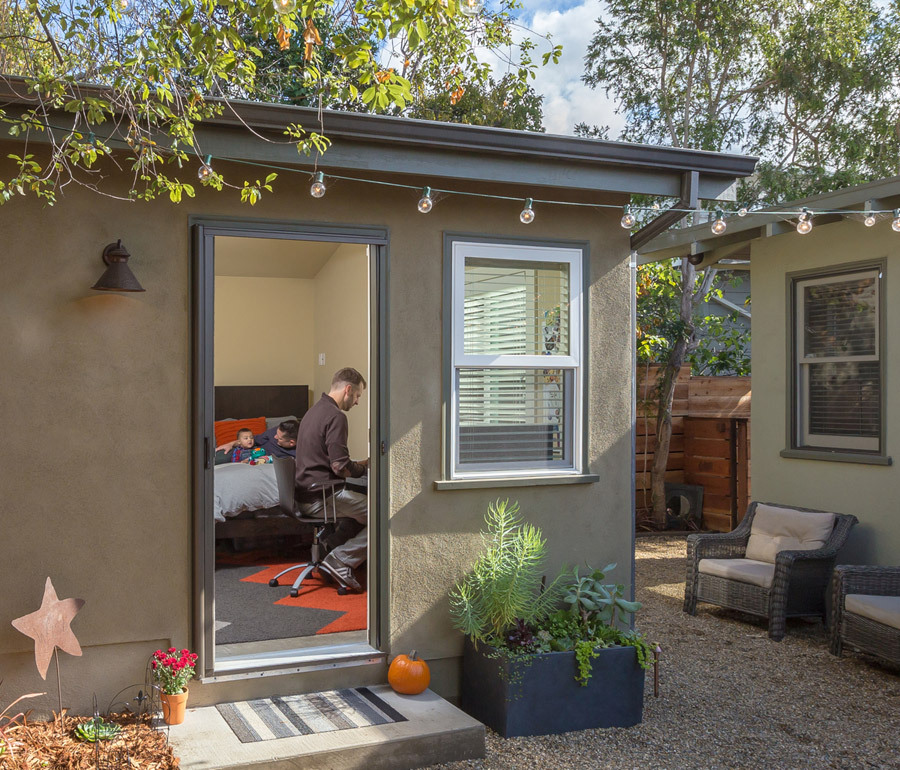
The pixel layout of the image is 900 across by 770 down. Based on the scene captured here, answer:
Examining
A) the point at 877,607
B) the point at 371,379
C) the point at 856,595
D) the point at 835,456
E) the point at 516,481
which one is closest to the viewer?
the point at 371,379

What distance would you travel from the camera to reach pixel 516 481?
4535 millimetres

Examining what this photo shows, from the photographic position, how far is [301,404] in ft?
32.1

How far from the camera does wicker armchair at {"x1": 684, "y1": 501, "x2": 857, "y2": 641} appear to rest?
18.7ft

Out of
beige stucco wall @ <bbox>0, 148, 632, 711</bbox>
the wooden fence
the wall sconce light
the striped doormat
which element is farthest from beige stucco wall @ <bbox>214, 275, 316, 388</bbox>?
the striped doormat

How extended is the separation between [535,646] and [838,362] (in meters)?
3.75

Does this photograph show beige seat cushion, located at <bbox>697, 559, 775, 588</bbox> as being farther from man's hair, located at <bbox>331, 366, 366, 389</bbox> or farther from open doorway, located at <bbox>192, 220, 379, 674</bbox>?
man's hair, located at <bbox>331, 366, 366, 389</bbox>

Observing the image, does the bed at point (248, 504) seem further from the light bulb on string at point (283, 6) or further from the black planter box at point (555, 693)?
the light bulb on string at point (283, 6)

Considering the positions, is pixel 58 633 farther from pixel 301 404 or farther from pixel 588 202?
pixel 301 404

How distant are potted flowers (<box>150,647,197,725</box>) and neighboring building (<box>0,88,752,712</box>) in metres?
0.18

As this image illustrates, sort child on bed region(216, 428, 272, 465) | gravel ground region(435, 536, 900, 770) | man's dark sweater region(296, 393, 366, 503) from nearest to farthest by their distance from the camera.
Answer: gravel ground region(435, 536, 900, 770) → man's dark sweater region(296, 393, 366, 503) → child on bed region(216, 428, 272, 465)

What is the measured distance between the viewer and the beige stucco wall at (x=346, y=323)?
790 centimetres

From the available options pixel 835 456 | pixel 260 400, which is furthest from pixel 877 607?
pixel 260 400

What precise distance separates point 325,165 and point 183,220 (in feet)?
2.26

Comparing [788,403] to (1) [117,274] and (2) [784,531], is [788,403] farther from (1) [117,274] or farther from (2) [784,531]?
(1) [117,274]
